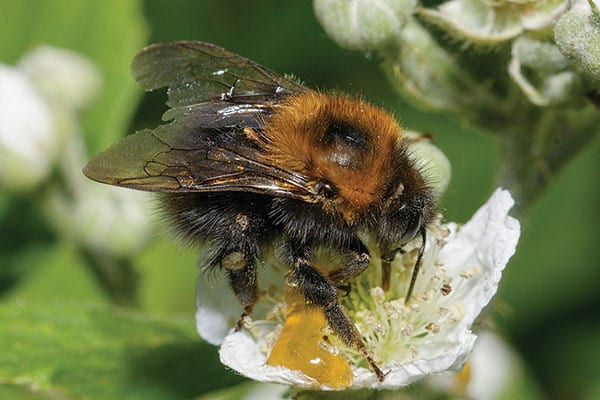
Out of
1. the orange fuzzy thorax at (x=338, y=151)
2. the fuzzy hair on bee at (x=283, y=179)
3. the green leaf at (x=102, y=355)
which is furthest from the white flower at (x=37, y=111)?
the orange fuzzy thorax at (x=338, y=151)

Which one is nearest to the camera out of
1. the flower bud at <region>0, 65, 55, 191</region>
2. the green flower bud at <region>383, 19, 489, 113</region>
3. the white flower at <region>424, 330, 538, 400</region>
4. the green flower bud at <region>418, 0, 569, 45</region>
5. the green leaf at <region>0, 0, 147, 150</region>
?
the green flower bud at <region>418, 0, 569, 45</region>

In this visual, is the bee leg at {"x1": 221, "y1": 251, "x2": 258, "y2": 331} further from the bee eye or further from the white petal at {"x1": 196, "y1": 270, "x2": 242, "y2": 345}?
the bee eye

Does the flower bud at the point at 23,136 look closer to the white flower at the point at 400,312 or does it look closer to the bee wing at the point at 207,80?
the bee wing at the point at 207,80

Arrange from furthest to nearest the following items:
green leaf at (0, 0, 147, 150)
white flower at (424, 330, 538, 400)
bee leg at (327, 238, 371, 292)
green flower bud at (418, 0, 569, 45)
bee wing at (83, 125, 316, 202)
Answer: white flower at (424, 330, 538, 400) → green leaf at (0, 0, 147, 150) → green flower bud at (418, 0, 569, 45) → bee leg at (327, 238, 371, 292) → bee wing at (83, 125, 316, 202)

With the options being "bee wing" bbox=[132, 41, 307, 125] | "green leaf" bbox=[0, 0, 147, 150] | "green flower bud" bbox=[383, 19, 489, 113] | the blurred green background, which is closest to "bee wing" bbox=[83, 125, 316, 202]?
"bee wing" bbox=[132, 41, 307, 125]

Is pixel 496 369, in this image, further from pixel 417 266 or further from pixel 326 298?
pixel 326 298

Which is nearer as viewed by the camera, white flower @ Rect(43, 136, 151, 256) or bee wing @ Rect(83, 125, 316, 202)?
bee wing @ Rect(83, 125, 316, 202)

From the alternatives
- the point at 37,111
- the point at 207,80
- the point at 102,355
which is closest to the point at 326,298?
the point at 207,80
